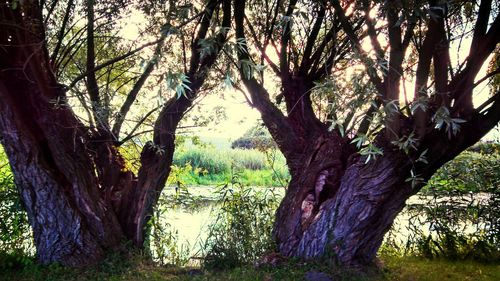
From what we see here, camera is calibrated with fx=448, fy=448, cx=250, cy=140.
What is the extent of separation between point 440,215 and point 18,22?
15.2 ft

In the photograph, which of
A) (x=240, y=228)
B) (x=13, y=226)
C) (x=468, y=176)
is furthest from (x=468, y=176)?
(x=13, y=226)

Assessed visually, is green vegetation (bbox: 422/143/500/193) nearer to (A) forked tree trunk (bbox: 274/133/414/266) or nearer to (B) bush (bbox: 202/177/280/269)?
(A) forked tree trunk (bbox: 274/133/414/266)

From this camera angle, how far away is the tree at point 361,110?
10.1 ft

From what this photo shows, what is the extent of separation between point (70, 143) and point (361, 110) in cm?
260

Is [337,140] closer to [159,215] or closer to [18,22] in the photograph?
[159,215]

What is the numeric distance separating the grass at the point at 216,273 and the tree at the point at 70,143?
15cm

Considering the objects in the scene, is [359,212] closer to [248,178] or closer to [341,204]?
[341,204]

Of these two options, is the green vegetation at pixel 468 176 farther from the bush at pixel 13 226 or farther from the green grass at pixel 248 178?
the bush at pixel 13 226

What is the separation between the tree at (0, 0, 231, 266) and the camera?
3.80m

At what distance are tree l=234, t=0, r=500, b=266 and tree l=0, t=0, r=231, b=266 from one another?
0.92m

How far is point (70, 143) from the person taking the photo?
13.4ft

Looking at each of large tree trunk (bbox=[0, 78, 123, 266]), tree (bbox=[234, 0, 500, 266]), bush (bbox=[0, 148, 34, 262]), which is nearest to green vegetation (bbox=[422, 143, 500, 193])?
tree (bbox=[234, 0, 500, 266])

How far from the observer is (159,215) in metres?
4.82

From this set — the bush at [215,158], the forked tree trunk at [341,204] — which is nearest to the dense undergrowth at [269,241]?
the forked tree trunk at [341,204]
